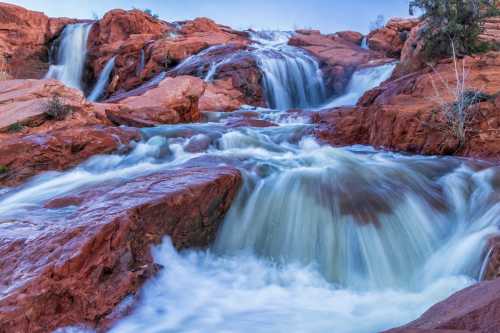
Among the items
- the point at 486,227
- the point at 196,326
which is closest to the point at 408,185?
the point at 486,227

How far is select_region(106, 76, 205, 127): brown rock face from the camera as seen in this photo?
10.5 m

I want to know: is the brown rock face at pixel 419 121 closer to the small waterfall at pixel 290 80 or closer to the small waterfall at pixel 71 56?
the small waterfall at pixel 290 80

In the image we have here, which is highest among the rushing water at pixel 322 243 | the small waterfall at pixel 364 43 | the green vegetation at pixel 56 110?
the small waterfall at pixel 364 43

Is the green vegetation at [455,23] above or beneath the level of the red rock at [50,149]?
above

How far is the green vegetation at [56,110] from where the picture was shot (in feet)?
29.0

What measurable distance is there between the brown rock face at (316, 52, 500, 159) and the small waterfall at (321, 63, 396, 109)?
5.35 metres

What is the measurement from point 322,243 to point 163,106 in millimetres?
7752

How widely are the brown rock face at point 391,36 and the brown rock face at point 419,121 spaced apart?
1585cm

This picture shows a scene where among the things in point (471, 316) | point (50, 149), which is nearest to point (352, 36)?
point (50, 149)

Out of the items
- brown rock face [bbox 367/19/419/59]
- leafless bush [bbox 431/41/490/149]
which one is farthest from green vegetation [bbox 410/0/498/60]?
brown rock face [bbox 367/19/419/59]

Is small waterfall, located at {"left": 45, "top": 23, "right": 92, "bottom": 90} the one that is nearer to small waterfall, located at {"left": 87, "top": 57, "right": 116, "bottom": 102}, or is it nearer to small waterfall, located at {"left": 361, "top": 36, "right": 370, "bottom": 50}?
small waterfall, located at {"left": 87, "top": 57, "right": 116, "bottom": 102}

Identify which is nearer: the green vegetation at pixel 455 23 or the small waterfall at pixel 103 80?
the green vegetation at pixel 455 23

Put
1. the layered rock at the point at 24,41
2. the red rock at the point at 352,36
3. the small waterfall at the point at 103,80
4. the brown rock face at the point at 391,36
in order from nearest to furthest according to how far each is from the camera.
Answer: the small waterfall at the point at 103,80
the brown rock face at the point at 391,36
the layered rock at the point at 24,41
the red rock at the point at 352,36

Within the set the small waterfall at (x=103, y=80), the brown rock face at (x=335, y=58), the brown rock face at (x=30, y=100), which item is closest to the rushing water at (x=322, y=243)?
the brown rock face at (x=30, y=100)
